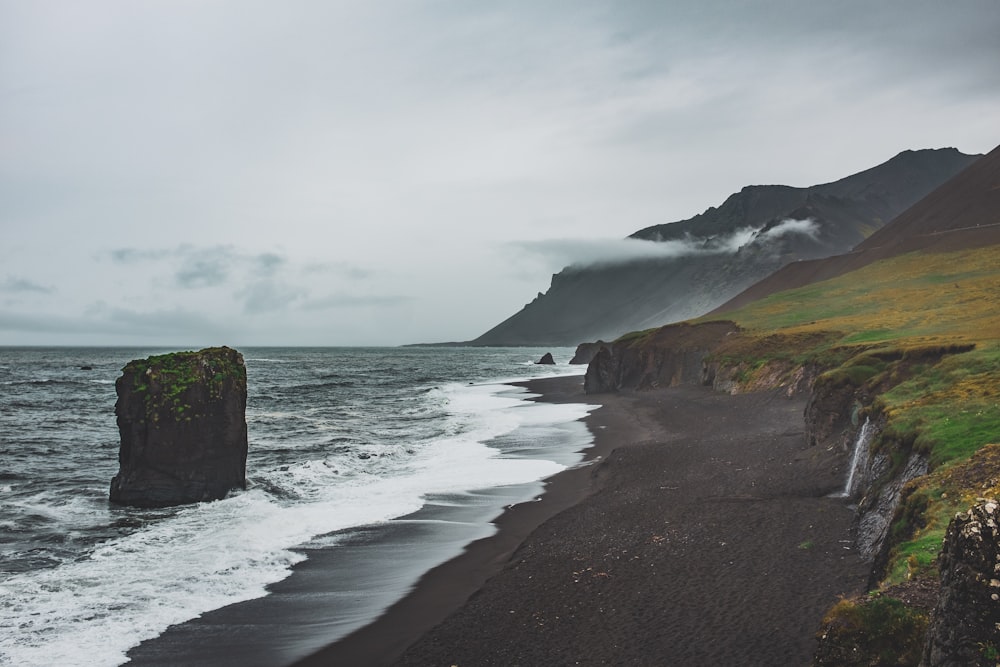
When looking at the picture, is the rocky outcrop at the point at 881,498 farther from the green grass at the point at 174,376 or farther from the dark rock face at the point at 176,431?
the green grass at the point at 174,376

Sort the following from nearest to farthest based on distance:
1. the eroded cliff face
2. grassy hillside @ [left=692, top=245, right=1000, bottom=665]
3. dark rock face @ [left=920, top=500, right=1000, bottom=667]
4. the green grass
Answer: dark rock face @ [left=920, top=500, right=1000, bottom=667] < grassy hillside @ [left=692, top=245, right=1000, bottom=665] < the eroded cliff face < the green grass

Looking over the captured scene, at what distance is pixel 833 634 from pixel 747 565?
7.10 m

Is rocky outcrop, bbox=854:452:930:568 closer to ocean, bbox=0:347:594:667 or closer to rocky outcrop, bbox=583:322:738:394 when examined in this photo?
ocean, bbox=0:347:594:667

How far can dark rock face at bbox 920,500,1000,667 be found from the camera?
19.6 feet

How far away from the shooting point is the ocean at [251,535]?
13984 mm

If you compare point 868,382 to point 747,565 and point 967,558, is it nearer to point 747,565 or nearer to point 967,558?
point 747,565

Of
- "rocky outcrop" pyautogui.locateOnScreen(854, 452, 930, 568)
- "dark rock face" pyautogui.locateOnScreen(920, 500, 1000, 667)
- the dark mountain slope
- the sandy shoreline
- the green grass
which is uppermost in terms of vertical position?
the dark mountain slope

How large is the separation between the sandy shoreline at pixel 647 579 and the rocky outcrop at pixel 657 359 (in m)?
51.1

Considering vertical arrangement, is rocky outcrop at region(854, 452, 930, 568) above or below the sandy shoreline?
above

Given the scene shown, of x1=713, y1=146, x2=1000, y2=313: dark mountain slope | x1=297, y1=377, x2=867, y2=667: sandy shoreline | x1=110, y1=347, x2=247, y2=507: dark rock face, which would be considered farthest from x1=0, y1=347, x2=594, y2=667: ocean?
x1=713, y1=146, x2=1000, y2=313: dark mountain slope

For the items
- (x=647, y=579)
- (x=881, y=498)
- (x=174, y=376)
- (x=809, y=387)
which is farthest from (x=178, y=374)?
(x=809, y=387)

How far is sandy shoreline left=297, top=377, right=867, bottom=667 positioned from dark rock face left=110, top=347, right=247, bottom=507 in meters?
12.2

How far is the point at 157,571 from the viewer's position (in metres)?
17.6

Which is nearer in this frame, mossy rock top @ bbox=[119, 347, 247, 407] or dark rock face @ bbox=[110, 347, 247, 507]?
dark rock face @ bbox=[110, 347, 247, 507]
